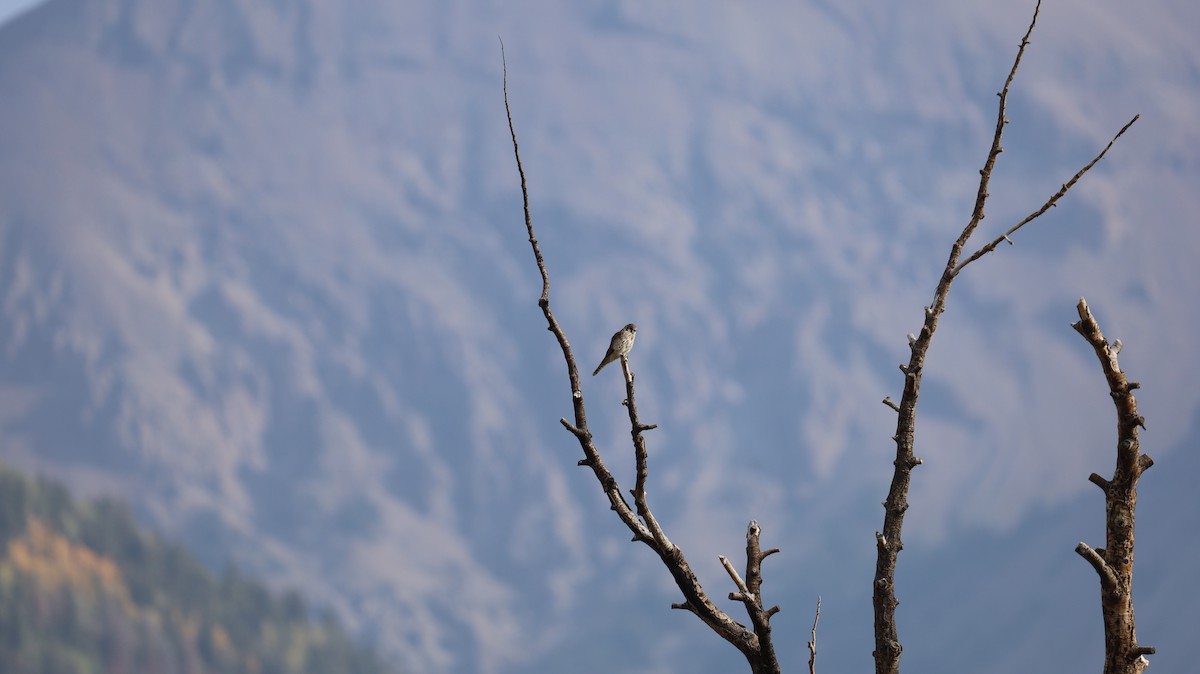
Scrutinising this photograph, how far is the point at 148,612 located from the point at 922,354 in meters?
205

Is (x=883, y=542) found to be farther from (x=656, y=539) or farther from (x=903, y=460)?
(x=656, y=539)

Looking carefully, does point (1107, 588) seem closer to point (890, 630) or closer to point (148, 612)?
point (890, 630)

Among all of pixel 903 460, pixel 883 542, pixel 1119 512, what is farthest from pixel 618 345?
pixel 1119 512

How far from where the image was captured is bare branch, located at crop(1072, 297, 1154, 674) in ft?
23.9

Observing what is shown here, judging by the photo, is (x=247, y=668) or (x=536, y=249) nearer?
(x=536, y=249)

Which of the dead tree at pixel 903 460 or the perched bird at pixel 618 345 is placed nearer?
the dead tree at pixel 903 460

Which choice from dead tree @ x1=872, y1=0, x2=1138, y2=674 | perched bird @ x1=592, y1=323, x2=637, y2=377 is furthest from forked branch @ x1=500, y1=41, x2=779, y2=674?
perched bird @ x1=592, y1=323, x2=637, y2=377

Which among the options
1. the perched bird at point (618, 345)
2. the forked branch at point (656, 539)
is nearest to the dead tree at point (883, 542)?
the forked branch at point (656, 539)

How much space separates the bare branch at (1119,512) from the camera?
23.9 ft

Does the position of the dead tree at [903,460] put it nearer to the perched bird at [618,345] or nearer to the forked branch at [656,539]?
the forked branch at [656,539]

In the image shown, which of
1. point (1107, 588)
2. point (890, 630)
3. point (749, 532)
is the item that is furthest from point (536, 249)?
point (1107, 588)

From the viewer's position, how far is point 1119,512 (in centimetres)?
745


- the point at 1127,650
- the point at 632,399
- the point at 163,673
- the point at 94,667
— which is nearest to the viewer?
the point at 1127,650

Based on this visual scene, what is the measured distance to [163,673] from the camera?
192125mm
